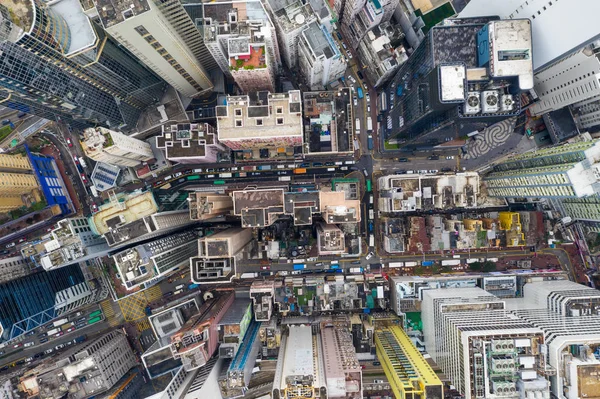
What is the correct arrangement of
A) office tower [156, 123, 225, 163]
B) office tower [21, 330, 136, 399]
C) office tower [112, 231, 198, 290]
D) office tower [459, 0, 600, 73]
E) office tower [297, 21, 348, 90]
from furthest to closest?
1. office tower [156, 123, 225, 163]
2. office tower [21, 330, 136, 399]
3. office tower [297, 21, 348, 90]
4. office tower [112, 231, 198, 290]
5. office tower [459, 0, 600, 73]

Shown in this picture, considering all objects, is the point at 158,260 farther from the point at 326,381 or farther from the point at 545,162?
the point at 545,162

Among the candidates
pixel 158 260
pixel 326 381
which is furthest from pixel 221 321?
pixel 326 381

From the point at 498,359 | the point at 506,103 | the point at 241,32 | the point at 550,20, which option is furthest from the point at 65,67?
the point at 498,359

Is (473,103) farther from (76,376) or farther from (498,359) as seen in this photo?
(76,376)

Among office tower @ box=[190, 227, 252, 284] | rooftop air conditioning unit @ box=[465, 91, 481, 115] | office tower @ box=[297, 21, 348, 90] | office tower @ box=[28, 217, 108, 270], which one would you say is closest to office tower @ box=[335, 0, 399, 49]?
office tower @ box=[297, 21, 348, 90]

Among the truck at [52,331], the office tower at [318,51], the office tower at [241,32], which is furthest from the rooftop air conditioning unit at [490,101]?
the truck at [52,331]

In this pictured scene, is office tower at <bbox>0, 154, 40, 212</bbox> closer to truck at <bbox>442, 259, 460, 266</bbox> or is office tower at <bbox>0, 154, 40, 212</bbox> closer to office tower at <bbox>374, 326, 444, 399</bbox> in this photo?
office tower at <bbox>374, 326, 444, 399</bbox>
